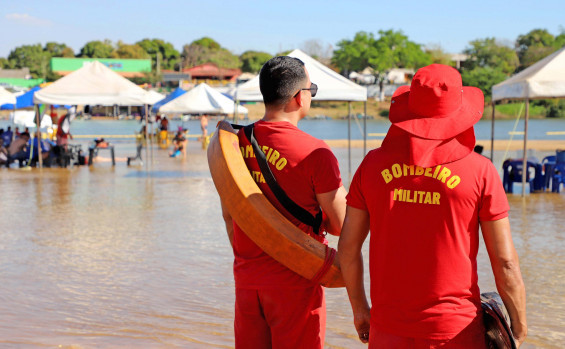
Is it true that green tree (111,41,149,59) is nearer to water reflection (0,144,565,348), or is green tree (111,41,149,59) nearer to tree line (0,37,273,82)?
tree line (0,37,273,82)

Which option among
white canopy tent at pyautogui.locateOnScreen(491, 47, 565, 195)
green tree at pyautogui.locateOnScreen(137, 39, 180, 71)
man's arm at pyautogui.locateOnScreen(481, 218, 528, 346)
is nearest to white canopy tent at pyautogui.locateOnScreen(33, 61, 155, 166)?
white canopy tent at pyautogui.locateOnScreen(491, 47, 565, 195)

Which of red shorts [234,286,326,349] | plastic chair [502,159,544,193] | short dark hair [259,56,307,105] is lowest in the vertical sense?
plastic chair [502,159,544,193]

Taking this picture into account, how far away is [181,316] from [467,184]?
3851 millimetres

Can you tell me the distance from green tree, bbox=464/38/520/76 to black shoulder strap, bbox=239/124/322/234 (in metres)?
123

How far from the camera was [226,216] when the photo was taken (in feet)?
10.8

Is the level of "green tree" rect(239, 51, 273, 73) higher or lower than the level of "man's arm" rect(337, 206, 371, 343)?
higher

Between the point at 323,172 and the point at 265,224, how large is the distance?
1.10 ft

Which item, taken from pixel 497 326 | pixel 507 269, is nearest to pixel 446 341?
pixel 497 326

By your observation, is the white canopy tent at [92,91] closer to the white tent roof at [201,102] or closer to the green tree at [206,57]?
the white tent roof at [201,102]

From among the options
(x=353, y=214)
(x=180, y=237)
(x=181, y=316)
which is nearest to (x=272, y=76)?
(x=353, y=214)

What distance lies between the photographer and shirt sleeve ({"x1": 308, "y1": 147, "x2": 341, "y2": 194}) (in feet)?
9.43

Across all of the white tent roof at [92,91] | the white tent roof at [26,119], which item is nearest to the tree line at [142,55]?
the white tent roof at [26,119]

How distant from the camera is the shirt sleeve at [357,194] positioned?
8.45 ft

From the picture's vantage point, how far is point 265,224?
110 inches
